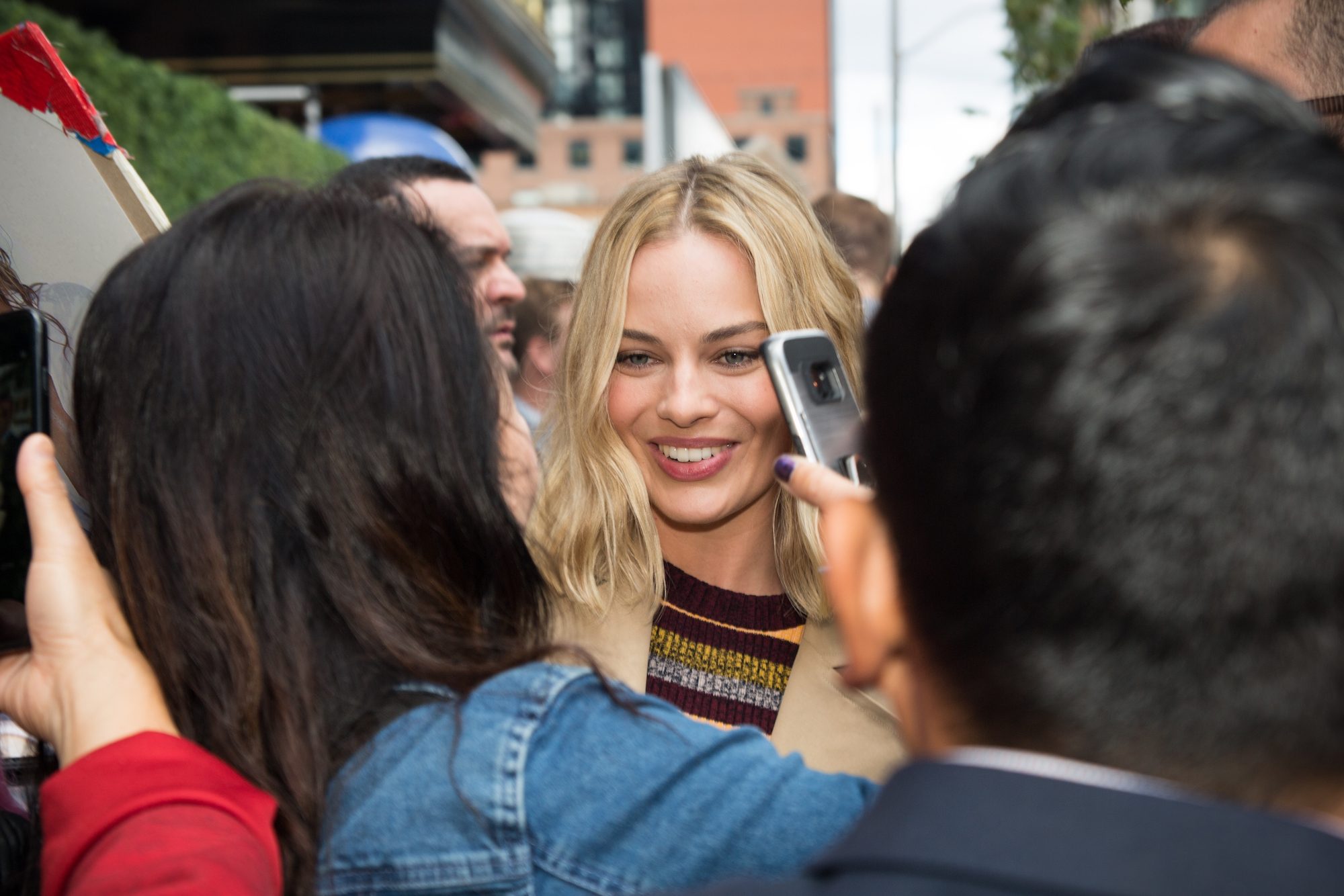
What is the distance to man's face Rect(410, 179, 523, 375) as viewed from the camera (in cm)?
433

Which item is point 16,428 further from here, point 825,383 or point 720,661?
point 720,661

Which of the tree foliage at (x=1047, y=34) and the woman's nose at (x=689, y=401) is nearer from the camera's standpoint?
the woman's nose at (x=689, y=401)

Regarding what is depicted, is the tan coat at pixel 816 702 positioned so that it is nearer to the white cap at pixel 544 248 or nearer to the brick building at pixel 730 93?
the white cap at pixel 544 248

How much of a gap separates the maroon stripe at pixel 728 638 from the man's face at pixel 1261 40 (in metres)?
1.32

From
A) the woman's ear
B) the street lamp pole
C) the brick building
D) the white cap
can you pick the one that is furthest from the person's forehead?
the brick building

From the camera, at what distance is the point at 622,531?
2807 millimetres

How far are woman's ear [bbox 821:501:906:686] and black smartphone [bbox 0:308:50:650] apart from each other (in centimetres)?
84

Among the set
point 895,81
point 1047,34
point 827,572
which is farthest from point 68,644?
point 895,81

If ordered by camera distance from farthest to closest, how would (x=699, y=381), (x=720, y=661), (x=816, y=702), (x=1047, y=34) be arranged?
(x=1047, y=34), (x=699, y=381), (x=720, y=661), (x=816, y=702)

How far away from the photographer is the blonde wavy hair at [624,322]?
272cm

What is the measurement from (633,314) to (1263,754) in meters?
2.11

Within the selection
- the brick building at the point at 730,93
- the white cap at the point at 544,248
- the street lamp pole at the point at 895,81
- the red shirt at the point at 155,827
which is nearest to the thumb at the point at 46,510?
the red shirt at the point at 155,827

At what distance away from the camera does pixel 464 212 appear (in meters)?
4.39

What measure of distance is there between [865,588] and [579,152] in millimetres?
73362
